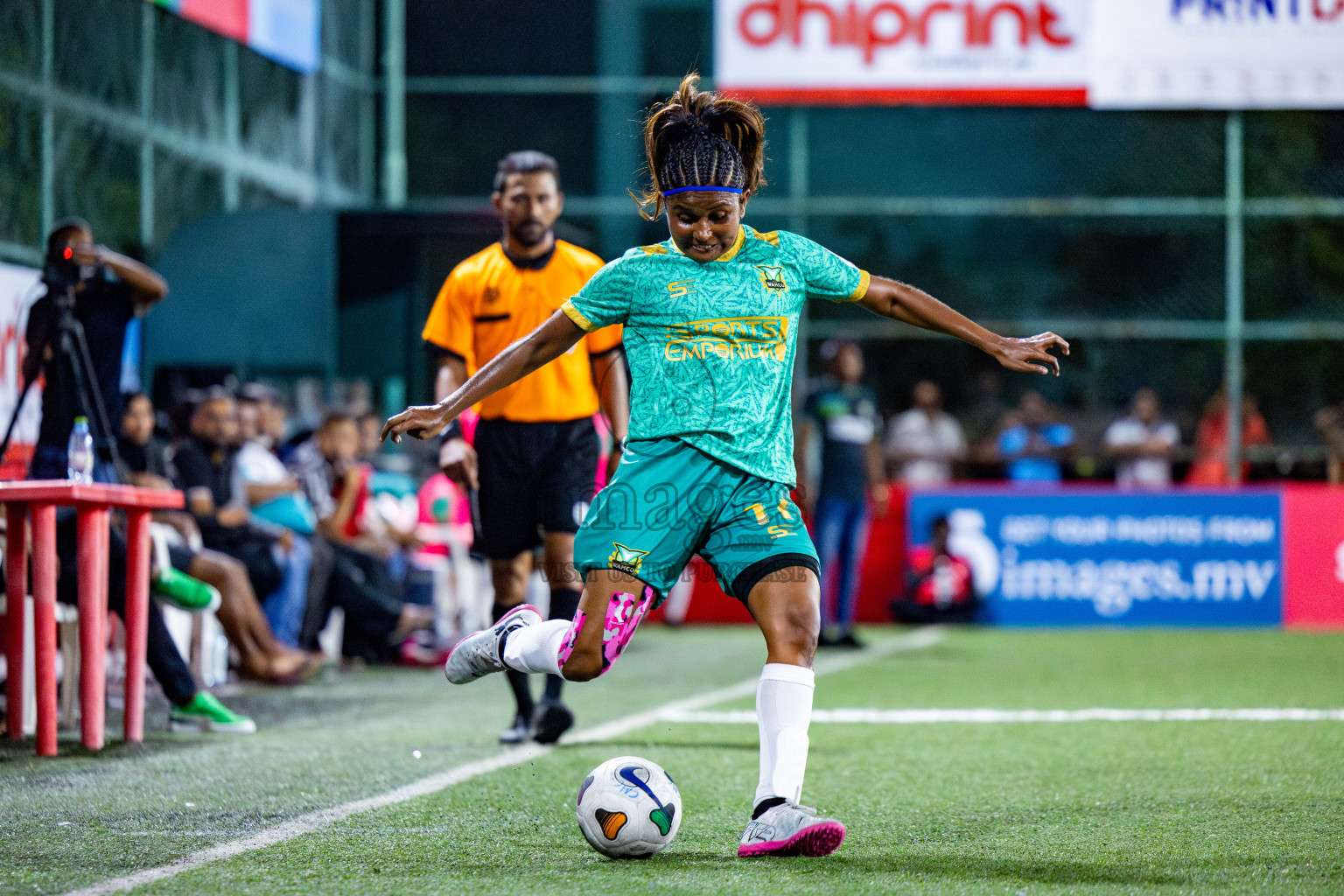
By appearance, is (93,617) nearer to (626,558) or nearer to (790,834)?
(626,558)

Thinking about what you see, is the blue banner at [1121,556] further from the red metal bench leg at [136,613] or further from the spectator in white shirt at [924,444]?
the red metal bench leg at [136,613]

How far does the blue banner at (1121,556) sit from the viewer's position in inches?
591

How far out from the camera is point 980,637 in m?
13.8

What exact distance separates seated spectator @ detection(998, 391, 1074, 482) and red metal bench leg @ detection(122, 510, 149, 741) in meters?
11.8

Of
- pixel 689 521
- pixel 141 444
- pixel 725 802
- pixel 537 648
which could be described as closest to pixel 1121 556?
pixel 141 444

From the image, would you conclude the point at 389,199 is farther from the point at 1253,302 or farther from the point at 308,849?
the point at 308,849

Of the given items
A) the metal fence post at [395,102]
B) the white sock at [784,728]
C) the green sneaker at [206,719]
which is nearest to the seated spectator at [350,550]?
the green sneaker at [206,719]

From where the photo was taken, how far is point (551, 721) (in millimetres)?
6492

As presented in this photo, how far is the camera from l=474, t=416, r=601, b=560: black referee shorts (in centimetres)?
651

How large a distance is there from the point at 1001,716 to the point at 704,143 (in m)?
4.09

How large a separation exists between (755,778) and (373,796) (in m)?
1.24

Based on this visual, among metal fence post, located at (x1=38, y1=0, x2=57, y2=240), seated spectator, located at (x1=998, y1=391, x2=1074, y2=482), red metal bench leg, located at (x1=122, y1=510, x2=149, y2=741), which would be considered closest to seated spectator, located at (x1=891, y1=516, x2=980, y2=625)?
seated spectator, located at (x1=998, y1=391, x2=1074, y2=482)

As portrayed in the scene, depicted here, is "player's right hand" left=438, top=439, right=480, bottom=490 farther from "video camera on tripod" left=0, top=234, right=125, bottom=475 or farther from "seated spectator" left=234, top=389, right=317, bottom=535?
"seated spectator" left=234, top=389, right=317, bottom=535

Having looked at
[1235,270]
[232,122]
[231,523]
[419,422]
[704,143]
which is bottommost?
[231,523]
